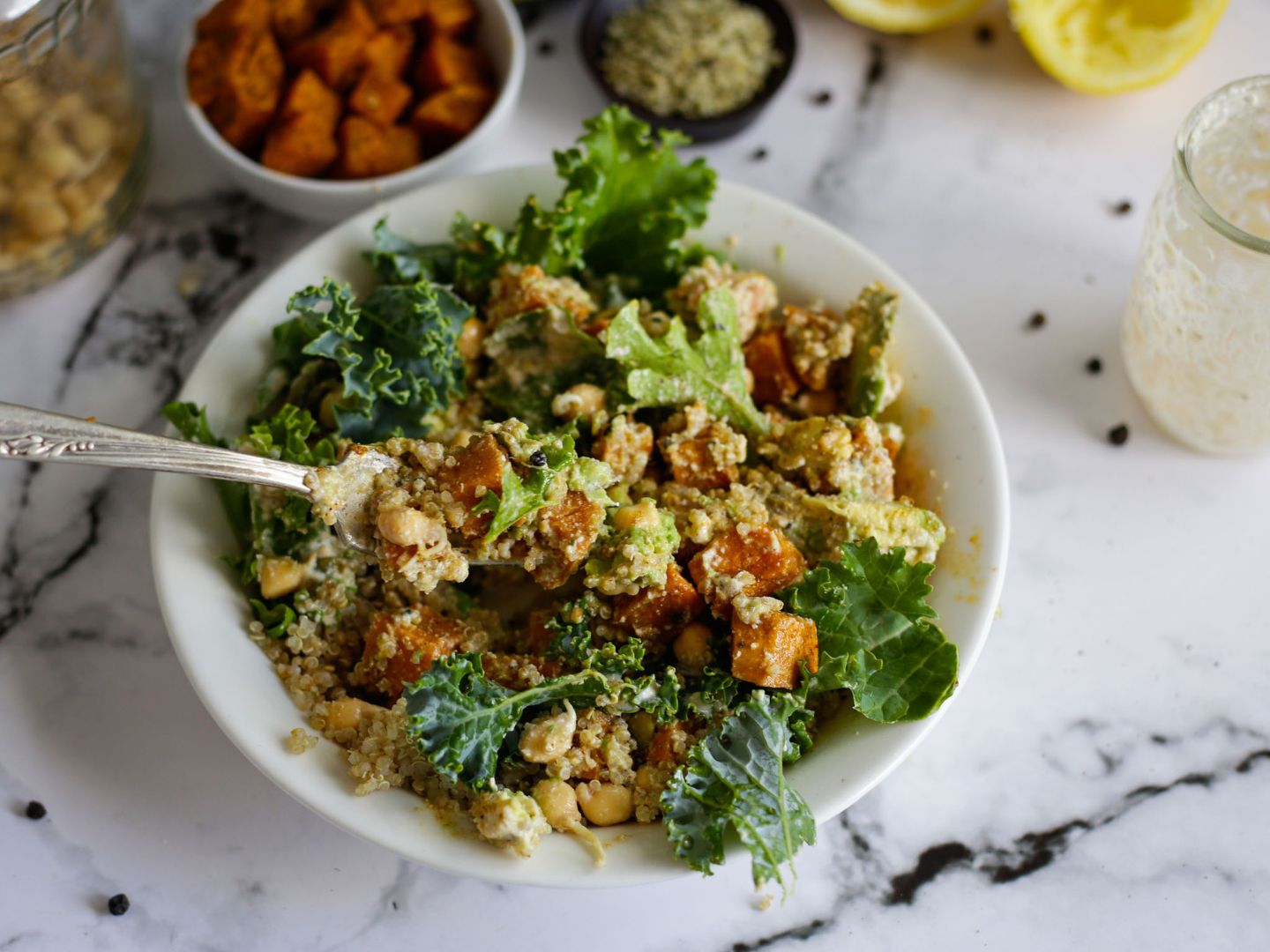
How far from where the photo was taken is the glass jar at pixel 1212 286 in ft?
8.31

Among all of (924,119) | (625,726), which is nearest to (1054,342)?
(924,119)

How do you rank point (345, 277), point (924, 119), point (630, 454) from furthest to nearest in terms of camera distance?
point (924, 119) → point (345, 277) → point (630, 454)

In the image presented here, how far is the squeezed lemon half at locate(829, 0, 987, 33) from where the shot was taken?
3.43 m

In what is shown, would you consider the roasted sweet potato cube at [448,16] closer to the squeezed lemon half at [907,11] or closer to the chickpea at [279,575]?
the squeezed lemon half at [907,11]

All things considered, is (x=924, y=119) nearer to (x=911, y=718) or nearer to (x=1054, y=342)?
(x=1054, y=342)

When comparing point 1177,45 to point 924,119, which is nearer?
point 1177,45

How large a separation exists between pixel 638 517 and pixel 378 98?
151 centimetres

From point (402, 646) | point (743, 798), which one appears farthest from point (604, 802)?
point (402, 646)

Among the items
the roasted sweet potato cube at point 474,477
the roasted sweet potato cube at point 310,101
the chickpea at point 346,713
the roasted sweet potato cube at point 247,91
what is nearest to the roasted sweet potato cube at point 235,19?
the roasted sweet potato cube at point 247,91

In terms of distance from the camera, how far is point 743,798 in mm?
2082

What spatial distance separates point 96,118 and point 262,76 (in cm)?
42

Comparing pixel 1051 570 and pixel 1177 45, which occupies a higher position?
pixel 1177 45

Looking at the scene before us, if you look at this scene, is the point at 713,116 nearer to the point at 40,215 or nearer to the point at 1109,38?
the point at 1109,38

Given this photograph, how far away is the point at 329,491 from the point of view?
7.27 ft
